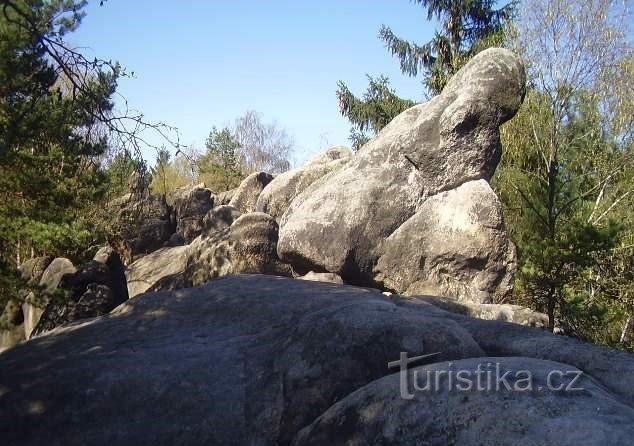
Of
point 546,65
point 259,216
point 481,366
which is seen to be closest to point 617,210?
point 546,65

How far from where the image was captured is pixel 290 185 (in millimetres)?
16625

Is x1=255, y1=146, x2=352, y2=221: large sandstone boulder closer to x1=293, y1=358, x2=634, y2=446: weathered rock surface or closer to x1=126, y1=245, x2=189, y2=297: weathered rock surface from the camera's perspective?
x1=126, y1=245, x2=189, y2=297: weathered rock surface

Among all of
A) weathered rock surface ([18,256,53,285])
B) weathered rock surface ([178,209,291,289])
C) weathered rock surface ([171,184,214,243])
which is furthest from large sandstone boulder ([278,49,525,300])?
weathered rock surface ([171,184,214,243])

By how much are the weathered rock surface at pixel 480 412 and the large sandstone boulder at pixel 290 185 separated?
13.1m

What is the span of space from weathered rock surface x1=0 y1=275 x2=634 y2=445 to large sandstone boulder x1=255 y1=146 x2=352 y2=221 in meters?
11.0

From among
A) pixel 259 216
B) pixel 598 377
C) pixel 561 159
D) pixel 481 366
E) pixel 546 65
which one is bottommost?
pixel 598 377

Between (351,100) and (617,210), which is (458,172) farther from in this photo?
(351,100)

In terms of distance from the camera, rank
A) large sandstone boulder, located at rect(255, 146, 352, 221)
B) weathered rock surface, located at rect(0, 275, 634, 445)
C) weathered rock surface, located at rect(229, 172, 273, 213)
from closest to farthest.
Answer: weathered rock surface, located at rect(0, 275, 634, 445), large sandstone boulder, located at rect(255, 146, 352, 221), weathered rock surface, located at rect(229, 172, 273, 213)

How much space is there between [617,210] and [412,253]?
9.61 m

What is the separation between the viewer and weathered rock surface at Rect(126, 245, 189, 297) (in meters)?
17.0

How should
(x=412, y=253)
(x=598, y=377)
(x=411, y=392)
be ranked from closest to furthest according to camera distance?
(x=411, y=392), (x=598, y=377), (x=412, y=253)

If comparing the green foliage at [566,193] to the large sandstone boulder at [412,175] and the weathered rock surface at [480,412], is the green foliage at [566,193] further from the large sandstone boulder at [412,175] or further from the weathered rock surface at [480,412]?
the weathered rock surface at [480,412]

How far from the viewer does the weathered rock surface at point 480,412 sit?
93.5 inches

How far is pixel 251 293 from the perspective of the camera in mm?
6055
